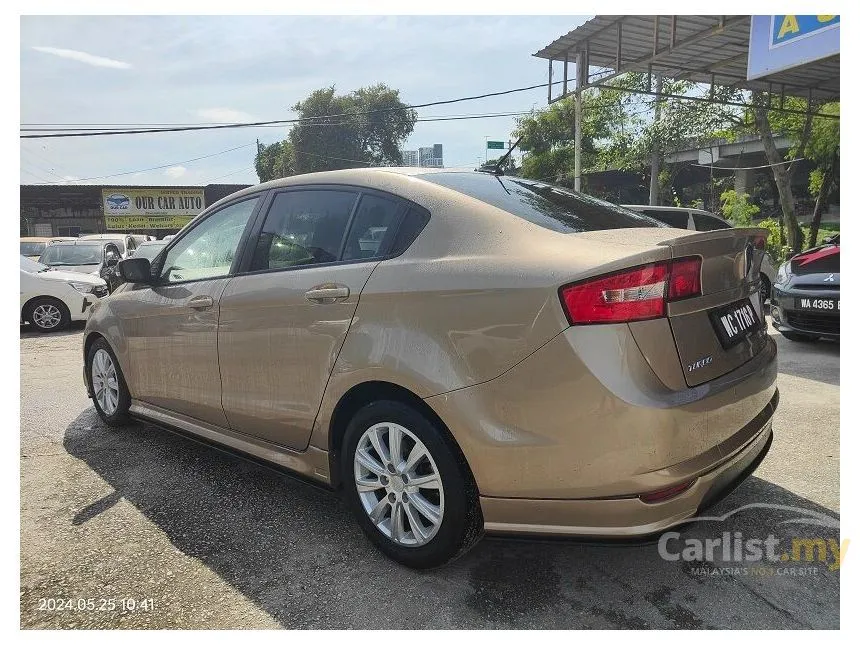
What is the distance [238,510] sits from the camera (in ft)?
10.0

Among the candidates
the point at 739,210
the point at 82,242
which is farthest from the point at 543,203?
the point at 739,210

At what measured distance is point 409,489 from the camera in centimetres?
241

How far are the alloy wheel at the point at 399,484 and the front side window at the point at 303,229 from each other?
33.2 inches

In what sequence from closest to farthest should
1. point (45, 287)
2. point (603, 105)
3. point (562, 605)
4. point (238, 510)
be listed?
point (562, 605) → point (238, 510) → point (45, 287) → point (603, 105)

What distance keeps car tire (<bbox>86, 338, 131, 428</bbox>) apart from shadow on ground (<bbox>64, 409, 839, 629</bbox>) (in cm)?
109

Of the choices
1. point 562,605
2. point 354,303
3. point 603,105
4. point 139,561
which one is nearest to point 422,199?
point 354,303

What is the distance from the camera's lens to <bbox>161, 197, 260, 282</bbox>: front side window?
10.9 feet

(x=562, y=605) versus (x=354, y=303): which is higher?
(x=354, y=303)

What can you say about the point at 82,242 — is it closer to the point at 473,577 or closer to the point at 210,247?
the point at 210,247

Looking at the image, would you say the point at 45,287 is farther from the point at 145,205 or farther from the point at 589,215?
the point at 145,205

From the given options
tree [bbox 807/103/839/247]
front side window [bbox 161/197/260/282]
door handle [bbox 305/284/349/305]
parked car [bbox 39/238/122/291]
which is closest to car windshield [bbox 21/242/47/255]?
parked car [bbox 39/238/122/291]

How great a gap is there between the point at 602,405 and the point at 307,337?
4.40ft

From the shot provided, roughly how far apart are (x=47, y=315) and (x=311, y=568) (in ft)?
29.6

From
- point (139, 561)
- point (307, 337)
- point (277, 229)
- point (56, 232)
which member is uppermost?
point (56, 232)
